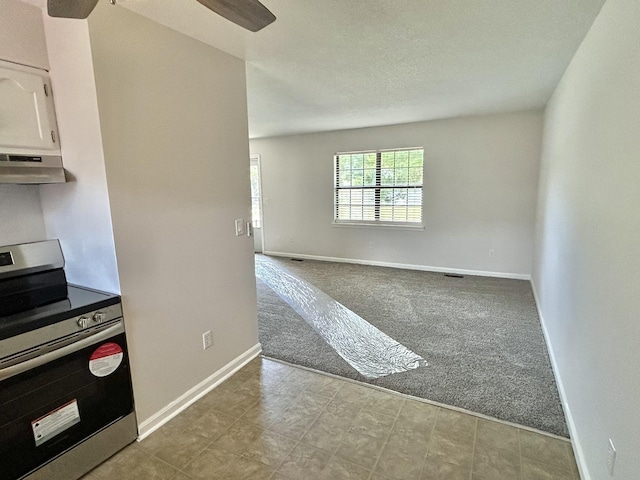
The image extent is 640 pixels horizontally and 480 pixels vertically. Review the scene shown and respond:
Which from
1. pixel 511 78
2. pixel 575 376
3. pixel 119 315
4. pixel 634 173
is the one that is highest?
pixel 511 78

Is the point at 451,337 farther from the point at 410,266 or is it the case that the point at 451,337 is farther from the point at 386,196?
the point at 386,196

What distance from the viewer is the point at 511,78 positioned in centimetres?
311

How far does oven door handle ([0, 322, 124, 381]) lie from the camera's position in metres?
1.43

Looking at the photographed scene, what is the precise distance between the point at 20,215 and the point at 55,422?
3.82 feet

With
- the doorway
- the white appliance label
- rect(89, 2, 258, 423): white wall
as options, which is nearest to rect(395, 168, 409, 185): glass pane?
the doorway

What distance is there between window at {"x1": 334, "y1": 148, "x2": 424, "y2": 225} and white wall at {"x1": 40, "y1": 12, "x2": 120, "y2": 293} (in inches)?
183

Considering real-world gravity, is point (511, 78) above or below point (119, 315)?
above

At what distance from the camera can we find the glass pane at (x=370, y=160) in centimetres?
582

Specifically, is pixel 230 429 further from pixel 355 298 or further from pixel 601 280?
pixel 355 298

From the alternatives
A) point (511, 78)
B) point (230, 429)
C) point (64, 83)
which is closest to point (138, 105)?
point (64, 83)

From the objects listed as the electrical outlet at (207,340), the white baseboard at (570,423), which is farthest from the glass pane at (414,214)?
the electrical outlet at (207,340)

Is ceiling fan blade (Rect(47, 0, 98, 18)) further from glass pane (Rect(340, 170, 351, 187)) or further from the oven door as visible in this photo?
glass pane (Rect(340, 170, 351, 187))

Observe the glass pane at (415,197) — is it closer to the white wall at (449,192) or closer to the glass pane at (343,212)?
the white wall at (449,192)

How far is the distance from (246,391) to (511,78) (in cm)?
355
